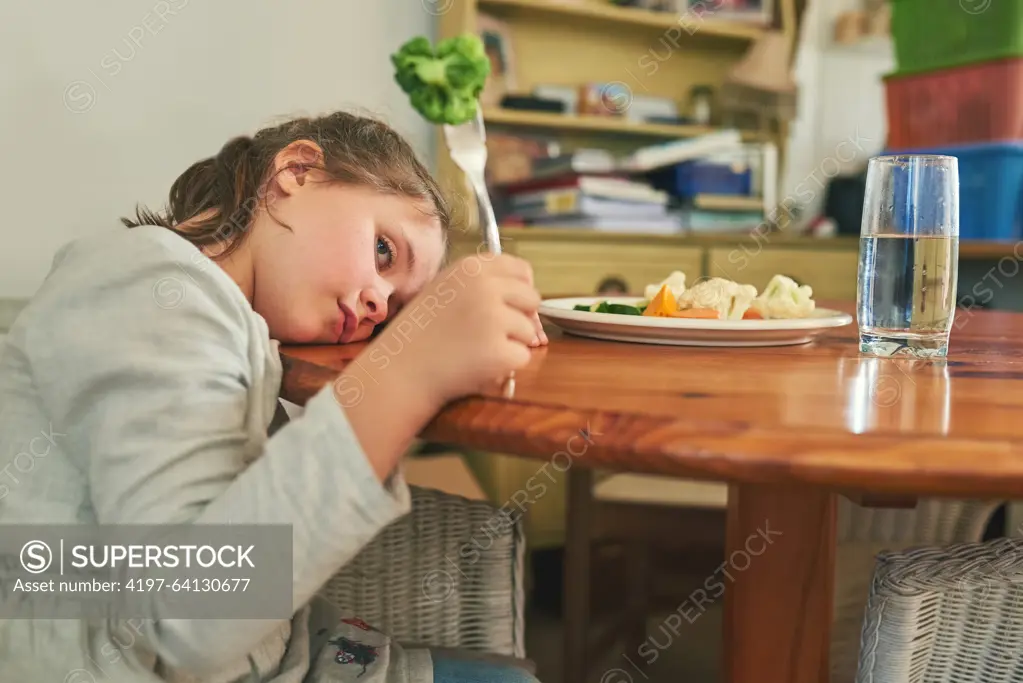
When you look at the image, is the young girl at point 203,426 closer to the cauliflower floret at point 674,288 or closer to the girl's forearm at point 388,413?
the girl's forearm at point 388,413

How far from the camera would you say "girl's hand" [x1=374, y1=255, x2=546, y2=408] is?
58 cm

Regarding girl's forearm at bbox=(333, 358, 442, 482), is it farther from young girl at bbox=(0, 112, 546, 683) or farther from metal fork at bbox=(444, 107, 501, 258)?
metal fork at bbox=(444, 107, 501, 258)

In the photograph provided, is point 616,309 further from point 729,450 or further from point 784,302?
point 729,450

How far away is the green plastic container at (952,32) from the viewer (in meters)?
2.02

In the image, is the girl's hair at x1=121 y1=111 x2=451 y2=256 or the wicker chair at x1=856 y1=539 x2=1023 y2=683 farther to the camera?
the girl's hair at x1=121 y1=111 x2=451 y2=256

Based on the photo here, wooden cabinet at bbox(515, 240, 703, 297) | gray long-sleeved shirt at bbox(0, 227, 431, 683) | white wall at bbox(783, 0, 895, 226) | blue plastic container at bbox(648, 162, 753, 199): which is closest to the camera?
gray long-sleeved shirt at bbox(0, 227, 431, 683)

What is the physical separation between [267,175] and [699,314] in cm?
51

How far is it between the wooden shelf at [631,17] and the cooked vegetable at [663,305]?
1547 millimetres

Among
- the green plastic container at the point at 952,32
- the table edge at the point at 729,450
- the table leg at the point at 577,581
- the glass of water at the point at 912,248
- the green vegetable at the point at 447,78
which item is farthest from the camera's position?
the green plastic container at the point at 952,32

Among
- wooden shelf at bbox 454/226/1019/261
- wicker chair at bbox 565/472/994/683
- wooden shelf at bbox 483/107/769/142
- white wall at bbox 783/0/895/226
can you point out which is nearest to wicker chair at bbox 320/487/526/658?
wicker chair at bbox 565/472/994/683

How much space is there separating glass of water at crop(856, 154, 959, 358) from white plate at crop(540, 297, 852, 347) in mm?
75

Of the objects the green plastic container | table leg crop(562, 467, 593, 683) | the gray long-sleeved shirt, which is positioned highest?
the green plastic container

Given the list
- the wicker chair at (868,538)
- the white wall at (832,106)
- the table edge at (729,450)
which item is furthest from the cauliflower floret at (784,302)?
the white wall at (832,106)

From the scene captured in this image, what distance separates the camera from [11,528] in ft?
2.21
